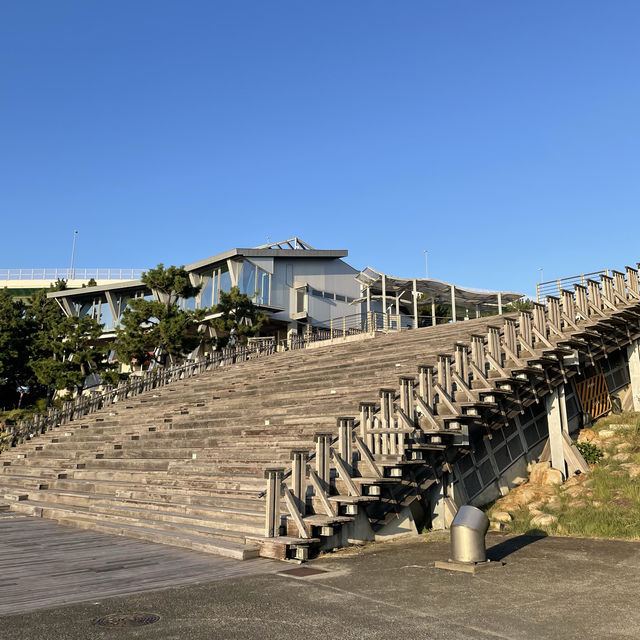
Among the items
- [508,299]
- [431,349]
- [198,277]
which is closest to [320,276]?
[198,277]

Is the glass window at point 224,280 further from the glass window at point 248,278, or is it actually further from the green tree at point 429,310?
the green tree at point 429,310

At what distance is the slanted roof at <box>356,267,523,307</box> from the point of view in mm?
35656

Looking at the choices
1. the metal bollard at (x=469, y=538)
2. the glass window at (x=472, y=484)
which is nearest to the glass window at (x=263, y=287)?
the glass window at (x=472, y=484)

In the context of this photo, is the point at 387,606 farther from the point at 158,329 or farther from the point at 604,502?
the point at 158,329

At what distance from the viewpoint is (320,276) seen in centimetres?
4269

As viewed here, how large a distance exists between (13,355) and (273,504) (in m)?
42.2

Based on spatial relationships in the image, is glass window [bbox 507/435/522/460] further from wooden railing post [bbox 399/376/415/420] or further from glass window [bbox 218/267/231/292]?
glass window [bbox 218/267/231/292]

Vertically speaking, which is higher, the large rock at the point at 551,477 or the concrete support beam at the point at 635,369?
the concrete support beam at the point at 635,369

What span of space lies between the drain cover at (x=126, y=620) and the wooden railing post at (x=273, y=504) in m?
3.23

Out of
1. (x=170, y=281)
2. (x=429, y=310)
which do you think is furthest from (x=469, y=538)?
(x=429, y=310)

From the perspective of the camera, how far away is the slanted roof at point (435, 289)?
35656mm

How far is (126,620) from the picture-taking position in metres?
5.39

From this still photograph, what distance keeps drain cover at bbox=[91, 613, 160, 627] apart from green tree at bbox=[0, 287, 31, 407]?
42081 mm

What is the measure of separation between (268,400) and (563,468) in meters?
8.17
